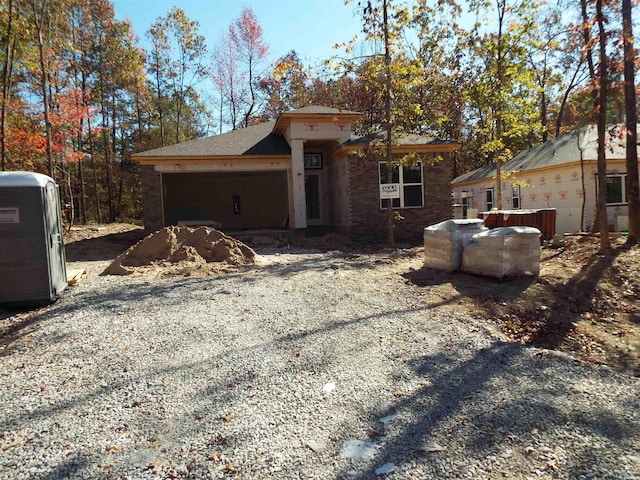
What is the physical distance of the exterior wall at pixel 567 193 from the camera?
1573 centimetres

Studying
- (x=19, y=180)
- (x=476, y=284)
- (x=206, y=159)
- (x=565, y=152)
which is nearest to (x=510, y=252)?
(x=476, y=284)

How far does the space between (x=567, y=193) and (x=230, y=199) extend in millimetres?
14770

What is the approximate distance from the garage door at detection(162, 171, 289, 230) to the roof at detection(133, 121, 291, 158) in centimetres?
303

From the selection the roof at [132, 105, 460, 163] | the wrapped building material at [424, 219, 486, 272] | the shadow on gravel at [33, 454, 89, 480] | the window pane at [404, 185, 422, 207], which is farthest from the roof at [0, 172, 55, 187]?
the window pane at [404, 185, 422, 207]

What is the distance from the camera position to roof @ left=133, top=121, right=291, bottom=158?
1401 cm

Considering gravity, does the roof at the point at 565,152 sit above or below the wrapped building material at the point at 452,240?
above

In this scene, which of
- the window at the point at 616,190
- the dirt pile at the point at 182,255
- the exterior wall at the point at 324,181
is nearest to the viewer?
the dirt pile at the point at 182,255

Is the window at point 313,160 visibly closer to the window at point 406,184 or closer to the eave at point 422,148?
the eave at point 422,148

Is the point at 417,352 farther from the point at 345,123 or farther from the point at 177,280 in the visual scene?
the point at 345,123

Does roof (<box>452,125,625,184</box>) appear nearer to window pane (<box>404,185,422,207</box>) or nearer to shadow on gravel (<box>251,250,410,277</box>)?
window pane (<box>404,185,422,207</box>)

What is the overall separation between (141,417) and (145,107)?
28.7 meters

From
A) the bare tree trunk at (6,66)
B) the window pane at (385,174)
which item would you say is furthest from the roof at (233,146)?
the bare tree trunk at (6,66)

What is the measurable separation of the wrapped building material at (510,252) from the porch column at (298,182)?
8.26 m

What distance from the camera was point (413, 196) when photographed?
47.3ft
